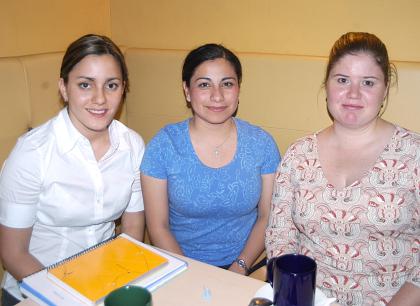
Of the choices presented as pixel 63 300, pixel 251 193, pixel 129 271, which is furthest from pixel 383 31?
pixel 63 300

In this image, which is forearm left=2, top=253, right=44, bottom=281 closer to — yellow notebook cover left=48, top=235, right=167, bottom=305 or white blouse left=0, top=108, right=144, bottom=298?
white blouse left=0, top=108, right=144, bottom=298

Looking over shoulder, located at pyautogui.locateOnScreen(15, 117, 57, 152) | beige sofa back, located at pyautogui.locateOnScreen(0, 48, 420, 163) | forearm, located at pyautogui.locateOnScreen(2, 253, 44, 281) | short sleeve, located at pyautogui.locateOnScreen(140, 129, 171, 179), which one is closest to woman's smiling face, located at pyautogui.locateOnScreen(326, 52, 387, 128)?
beige sofa back, located at pyautogui.locateOnScreen(0, 48, 420, 163)

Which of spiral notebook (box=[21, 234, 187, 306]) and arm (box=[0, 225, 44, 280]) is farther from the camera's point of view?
arm (box=[0, 225, 44, 280])

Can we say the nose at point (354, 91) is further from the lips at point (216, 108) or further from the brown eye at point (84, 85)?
the brown eye at point (84, 85)

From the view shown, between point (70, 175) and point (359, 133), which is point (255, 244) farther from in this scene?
point (70, 175)

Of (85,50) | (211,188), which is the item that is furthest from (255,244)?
(85,50)

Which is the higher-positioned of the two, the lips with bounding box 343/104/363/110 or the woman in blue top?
the lips with bounding box 343/104/363/110

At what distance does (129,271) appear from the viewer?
3.93ft

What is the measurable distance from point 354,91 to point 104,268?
98 centimetres

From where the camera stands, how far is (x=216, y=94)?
1768 mm

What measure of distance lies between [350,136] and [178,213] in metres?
0.77

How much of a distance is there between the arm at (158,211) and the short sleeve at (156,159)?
0.08ft

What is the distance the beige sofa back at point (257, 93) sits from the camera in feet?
6.00

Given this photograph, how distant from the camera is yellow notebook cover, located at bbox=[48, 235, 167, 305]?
3.70 feet
